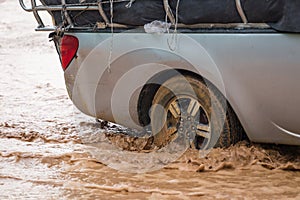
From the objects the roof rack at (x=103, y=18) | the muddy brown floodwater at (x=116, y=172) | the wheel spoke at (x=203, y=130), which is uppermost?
the roof rack at (x=103, y=18)

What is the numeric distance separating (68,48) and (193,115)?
3.93 ft

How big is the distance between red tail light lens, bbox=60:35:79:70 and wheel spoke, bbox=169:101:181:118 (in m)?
0.93

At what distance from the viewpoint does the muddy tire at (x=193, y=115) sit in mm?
3930

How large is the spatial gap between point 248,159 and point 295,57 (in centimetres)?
100

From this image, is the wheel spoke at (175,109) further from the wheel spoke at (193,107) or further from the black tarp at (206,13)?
the black tarp at (206,13)

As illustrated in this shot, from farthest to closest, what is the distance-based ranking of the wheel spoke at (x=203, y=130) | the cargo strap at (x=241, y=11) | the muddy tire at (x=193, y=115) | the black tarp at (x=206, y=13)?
the wheel spoke at (x=203, y=130) < the muddy tire at (x=193, y=115) < the cargo strap at (x=241, y=11) < the black tarp at (x=206, y=13)

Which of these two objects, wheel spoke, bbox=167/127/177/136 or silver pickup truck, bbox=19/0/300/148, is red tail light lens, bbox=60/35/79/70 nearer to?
silver pickup truck, bbox=19/0/300/148

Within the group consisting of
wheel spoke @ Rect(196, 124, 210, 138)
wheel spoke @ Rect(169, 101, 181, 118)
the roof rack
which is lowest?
wheel spoke @ Rect(196, 124, 210, 138)

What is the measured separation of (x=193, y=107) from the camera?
4.09 m

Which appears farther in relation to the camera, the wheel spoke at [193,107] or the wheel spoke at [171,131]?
the wheel spoke at [171,131]

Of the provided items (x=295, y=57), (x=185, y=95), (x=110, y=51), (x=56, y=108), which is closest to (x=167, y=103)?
(x=185, y=95)

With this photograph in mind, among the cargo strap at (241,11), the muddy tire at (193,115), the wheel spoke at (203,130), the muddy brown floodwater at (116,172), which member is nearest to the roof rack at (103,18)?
the cargo strap at (241,11)

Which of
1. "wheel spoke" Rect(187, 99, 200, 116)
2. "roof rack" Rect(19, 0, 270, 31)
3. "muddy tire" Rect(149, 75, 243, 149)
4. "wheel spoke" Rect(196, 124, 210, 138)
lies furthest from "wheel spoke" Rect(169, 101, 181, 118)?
"roof rack" Rect(19, 0, 270, 31)

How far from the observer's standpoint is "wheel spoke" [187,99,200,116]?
4.06 metres
